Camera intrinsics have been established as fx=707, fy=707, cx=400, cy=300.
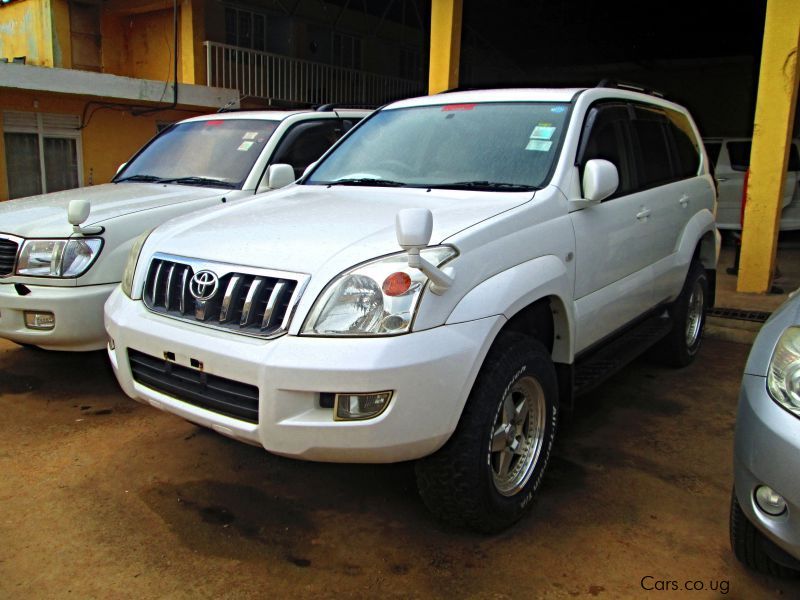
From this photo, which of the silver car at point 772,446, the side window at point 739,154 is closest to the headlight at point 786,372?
the silver car at point 772,446

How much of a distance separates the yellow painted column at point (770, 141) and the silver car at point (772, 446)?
5.09 meters

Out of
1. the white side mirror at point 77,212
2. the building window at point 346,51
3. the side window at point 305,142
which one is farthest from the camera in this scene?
the building window at point 346,51

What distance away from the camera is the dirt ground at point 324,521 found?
8.77 ft

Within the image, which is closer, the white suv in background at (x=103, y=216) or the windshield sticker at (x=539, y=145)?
the windshield sticker at (x=539, y=145)

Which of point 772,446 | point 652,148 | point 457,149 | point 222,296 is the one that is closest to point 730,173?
point 652,148

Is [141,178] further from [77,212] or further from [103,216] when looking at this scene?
[77,212]

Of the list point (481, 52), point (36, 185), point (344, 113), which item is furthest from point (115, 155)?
point (481, 52)

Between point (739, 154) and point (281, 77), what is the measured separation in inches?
364

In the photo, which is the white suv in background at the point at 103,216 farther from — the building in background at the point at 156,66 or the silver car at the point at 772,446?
the building in background at the point at 156,66

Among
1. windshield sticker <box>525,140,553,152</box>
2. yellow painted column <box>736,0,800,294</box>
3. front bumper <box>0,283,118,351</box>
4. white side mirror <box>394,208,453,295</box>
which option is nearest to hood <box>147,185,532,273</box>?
white side mirror <box>394,208,453,295</box>

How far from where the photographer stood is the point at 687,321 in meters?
5.18

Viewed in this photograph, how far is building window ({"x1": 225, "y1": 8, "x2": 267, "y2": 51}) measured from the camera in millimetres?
15227

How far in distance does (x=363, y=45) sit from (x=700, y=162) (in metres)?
13.8

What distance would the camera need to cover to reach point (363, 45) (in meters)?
17.7
